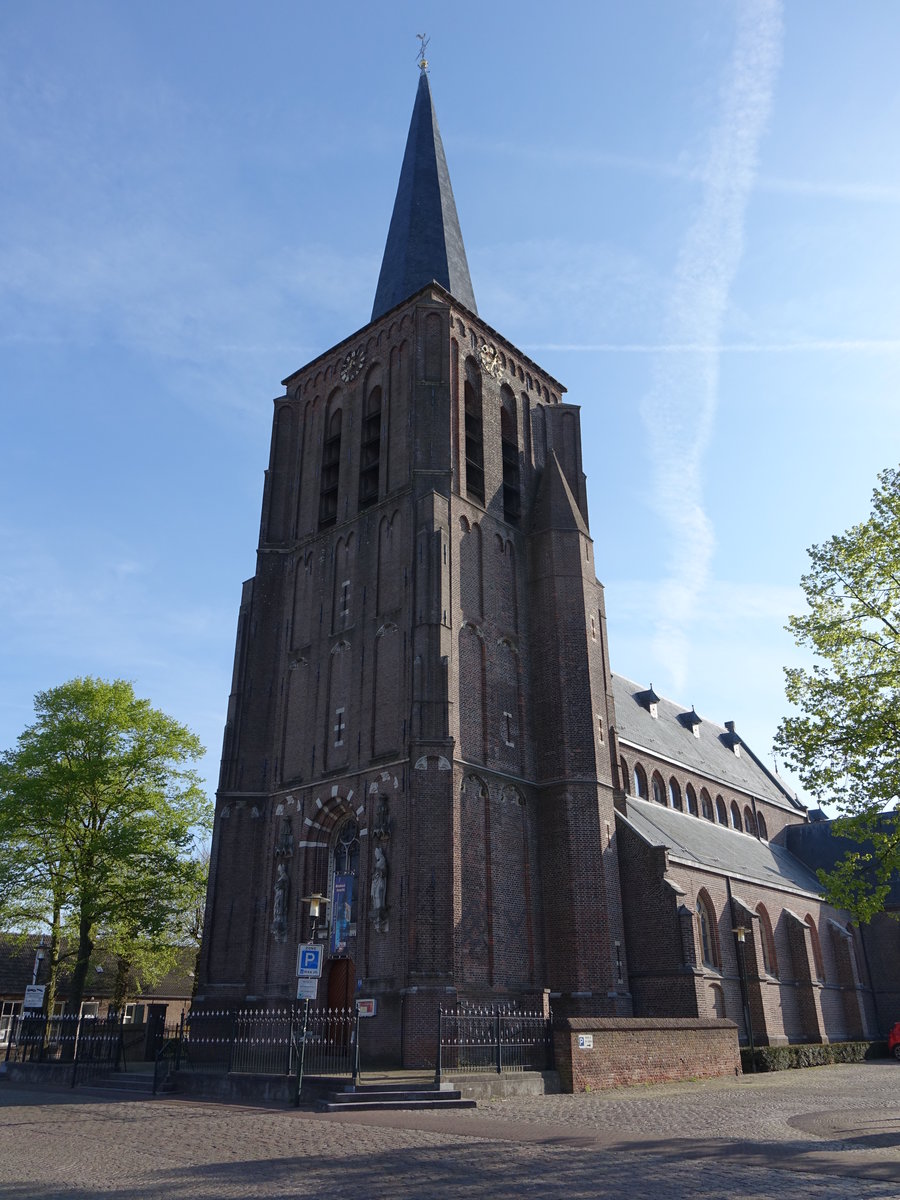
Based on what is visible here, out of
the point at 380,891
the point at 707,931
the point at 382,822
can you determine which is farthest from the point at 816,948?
the point at 382,822

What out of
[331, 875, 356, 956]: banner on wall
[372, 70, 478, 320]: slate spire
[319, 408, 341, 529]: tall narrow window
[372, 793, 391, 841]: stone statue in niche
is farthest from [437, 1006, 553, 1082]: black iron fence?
[372, 70, 478, 320]: slate spire

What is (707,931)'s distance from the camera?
104ft

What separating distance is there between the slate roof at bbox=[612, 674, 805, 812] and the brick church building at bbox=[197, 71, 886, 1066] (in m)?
2.11

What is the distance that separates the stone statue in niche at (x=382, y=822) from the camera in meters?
23.8

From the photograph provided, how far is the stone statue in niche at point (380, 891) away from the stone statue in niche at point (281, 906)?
4.04 meters

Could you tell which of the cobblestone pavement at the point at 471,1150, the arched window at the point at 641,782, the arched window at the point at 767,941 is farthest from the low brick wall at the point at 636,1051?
the arched window at the point at 641,782

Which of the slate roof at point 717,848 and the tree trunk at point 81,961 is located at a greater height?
the slate roof at point 717,848

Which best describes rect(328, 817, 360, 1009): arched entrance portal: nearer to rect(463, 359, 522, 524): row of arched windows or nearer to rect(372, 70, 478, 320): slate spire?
rect(463, 359, 522, 524): row of arched windows

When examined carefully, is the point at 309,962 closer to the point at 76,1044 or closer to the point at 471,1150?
the point at 471,1150

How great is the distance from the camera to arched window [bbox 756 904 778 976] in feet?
115

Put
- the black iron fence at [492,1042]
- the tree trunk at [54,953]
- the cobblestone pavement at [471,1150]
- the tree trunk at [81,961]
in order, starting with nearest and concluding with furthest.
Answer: the cobblestone pavement at [471,1150] < the black iron fence at [492,1042] < the tree trunk at [81,961] < the tree trunk at [54,953]

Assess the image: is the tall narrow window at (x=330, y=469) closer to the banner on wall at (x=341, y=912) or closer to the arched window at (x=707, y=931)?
the banner on wall at (x=341, y=912)

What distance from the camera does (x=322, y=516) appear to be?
32.2m

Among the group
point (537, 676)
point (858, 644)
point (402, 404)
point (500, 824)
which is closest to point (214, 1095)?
point (500, 824)
